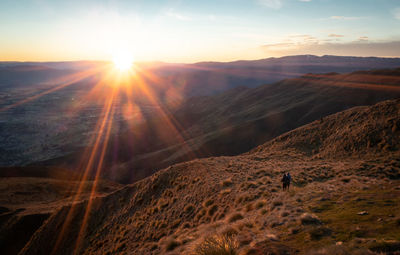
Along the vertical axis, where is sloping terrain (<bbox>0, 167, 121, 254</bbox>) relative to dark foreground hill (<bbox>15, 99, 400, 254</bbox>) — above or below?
below

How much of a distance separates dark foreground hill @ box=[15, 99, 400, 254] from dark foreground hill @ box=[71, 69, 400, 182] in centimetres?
2780

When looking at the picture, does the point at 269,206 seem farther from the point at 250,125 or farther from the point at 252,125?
the point at 250,125

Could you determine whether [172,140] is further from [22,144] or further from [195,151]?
[22,144]

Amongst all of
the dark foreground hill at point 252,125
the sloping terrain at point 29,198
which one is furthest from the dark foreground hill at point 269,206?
the dark foreground hill at point 252,125

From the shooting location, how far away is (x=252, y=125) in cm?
6112

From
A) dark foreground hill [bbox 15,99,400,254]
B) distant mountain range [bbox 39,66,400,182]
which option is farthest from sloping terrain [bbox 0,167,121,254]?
distant mountain range [bbox 39,66,400,182]

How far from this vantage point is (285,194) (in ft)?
36.8

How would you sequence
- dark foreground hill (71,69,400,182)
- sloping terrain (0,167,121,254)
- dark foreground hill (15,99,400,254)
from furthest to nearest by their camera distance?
1. dark foreground hill (71,69,400,182)
2. sloping terrain (0,167,121,254)
3. dark foreground hill (15,99,400,254)

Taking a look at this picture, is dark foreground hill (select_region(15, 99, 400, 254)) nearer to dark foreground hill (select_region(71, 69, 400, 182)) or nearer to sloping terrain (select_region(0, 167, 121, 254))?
sloping terrain (select_region(0, 167, 121, 254))

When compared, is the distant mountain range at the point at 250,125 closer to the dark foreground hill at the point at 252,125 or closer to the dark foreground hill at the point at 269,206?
the dark foreground hill at the point at 252,125

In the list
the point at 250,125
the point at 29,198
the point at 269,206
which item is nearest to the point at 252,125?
the point at 250,125

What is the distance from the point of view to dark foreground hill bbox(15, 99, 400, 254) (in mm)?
6344

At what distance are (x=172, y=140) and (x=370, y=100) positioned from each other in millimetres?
60126

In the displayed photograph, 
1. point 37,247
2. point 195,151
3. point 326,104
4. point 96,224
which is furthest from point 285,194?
point 326,104
